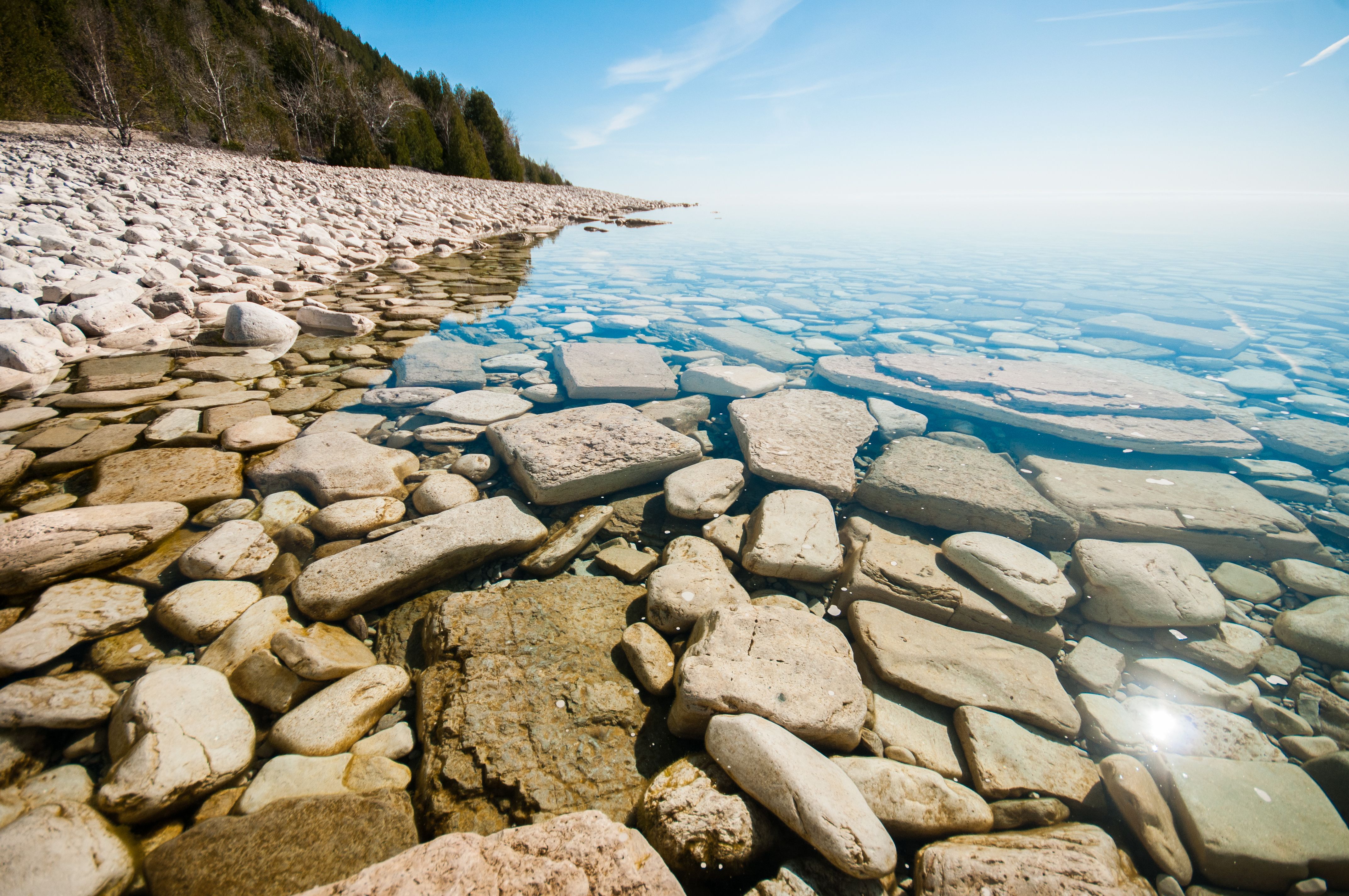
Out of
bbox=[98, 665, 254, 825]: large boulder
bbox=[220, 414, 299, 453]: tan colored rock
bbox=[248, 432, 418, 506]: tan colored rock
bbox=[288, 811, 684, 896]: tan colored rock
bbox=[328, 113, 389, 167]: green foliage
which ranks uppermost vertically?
bbox=[328, 113, 389, 167]: green foliage

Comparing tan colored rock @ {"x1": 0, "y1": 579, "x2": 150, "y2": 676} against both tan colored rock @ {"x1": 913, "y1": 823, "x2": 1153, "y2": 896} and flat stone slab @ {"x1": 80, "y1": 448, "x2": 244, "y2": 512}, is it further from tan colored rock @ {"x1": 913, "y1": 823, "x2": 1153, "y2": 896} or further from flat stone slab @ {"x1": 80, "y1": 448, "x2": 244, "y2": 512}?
tan colored rock @ {"x1": 913, "y1": 823, "x2": 1153, "y2": 896}

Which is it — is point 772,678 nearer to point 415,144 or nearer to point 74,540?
point 74,540

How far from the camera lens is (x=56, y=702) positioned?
1.27 meters

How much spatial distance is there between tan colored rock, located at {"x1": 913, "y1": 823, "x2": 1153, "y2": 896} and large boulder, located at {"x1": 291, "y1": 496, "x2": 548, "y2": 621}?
5.36 ft

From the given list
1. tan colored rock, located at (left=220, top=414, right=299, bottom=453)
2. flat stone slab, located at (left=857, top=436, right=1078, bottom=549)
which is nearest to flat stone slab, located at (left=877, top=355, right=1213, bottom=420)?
flat stone slab, located at (left=857, top=436, right=1078, bottom=549)

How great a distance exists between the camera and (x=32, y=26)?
16.3 meters

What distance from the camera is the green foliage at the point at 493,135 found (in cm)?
2941

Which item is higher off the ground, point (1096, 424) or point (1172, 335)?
point (1172, 335)

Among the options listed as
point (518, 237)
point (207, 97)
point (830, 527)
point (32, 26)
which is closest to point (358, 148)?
point (207, 97)

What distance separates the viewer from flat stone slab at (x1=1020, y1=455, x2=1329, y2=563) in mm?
2354

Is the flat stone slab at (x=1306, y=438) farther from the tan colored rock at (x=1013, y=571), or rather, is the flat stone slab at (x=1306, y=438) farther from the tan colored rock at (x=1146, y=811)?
the tan colored rock at (x=1146, y=811)

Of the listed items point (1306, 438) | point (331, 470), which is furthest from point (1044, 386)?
point (331, 470)

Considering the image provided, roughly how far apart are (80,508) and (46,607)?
46 cm

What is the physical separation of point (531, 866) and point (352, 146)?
26.0m
